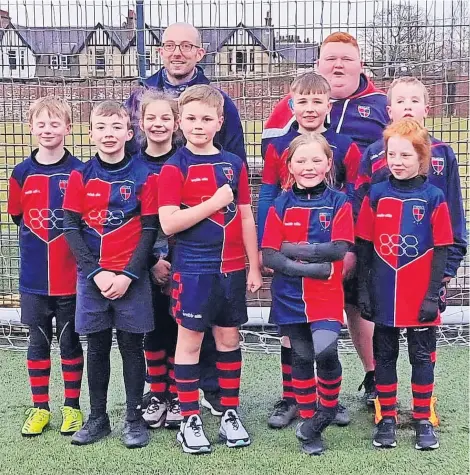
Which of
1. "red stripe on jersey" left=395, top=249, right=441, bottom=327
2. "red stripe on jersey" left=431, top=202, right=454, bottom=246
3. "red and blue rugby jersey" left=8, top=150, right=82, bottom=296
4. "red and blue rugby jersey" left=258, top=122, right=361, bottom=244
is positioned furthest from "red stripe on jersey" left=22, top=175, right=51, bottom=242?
"red stripe on jersey" left=431, top=202, right=454, bottom=246

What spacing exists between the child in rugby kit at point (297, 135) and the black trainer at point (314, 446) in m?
0.26

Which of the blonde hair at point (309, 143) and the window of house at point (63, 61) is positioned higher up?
the window of house at point (63, 61)

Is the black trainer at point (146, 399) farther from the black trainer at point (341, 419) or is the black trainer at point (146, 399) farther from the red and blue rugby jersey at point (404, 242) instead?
the red and blue rugby jersey at point (404, 242)

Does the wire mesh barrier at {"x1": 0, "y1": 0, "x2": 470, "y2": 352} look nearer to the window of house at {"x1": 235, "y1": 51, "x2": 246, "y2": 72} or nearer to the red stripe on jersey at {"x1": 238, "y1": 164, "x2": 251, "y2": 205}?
the window of house at {"x1": 235, "y1": 51, "x2": 246, "y2": 72}

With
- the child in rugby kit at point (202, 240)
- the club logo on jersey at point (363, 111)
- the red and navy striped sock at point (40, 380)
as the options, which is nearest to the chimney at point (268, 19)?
the club logo on jersey at point (363, 111)

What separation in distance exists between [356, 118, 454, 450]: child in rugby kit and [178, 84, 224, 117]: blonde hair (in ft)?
2.25

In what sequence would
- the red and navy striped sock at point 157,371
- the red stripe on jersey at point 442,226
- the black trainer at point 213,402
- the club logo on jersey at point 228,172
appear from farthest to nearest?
the black trainer at point 213,402 < the red and navy striped sock at point 157,371 < the club logo on jersey at point 228,172 < the red stripe on jersey at point 442,226

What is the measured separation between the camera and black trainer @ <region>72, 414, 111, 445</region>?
3080 millimetres

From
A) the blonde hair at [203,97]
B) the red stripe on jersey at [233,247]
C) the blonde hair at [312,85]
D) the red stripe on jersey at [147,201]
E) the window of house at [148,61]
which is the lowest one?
the red stripe on jersey at [233,247]

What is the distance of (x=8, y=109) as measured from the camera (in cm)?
520

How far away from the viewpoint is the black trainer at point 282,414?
327cm

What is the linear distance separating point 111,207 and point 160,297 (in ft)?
1.69

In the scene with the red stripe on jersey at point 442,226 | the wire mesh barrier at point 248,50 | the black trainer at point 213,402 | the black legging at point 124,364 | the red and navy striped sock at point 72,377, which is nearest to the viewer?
the red stripe on jersey at point 442,226

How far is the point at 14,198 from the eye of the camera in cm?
317
